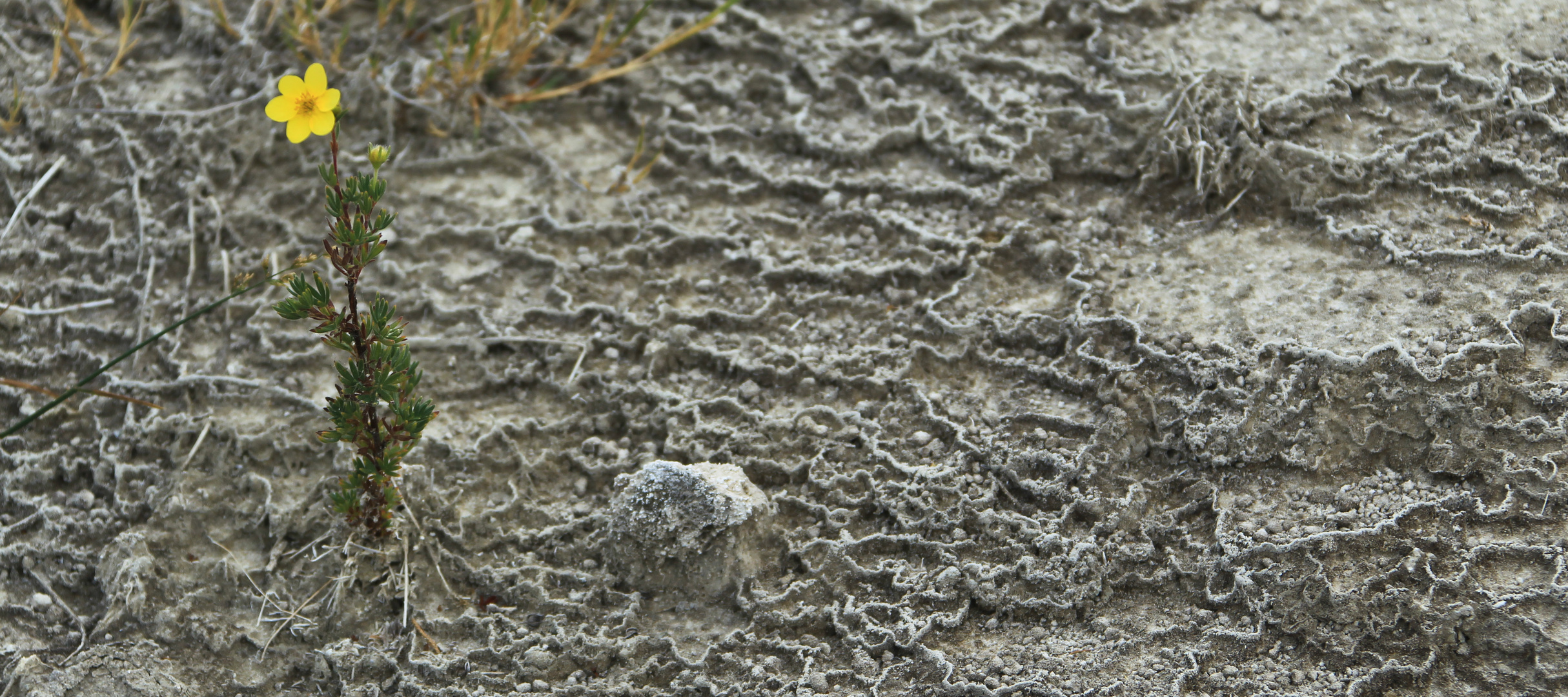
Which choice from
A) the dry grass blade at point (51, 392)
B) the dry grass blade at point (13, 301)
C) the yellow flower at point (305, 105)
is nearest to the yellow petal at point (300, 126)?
the yellow flower at point (305, 105)

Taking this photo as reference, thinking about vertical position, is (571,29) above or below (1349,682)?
above

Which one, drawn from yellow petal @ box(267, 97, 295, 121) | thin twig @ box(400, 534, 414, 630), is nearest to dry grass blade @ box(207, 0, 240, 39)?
yellow petal @ box(267, 97, 295, 121)

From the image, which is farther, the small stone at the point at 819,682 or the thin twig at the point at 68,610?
the thin twig at the point at 68,610

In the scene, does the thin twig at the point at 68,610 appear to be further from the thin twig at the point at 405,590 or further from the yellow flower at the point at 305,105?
the yellow flower at the point at 305,105

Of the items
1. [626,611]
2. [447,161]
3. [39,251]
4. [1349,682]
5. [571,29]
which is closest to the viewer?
[1349,682]

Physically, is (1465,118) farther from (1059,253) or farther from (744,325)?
(744,325)

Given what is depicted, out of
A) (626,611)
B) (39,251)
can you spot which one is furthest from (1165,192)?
(39,251)

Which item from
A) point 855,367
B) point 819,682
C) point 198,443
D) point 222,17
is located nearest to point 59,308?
point 198,443

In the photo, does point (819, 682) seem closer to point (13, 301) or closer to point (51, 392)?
point (51, 392)
